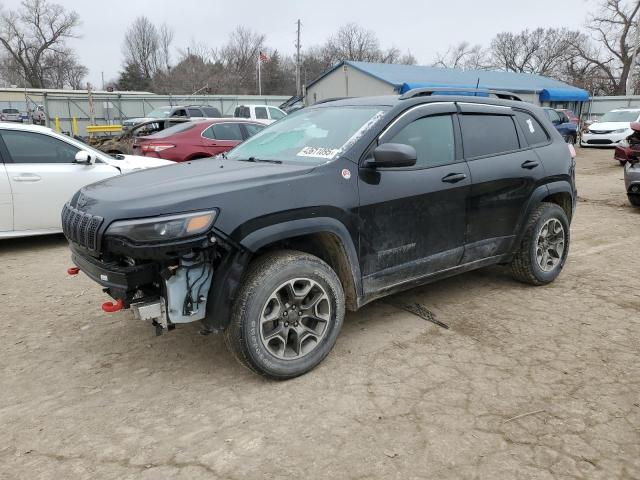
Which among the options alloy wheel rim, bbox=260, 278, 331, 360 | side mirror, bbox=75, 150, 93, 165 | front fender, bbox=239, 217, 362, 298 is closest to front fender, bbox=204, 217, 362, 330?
front fender, bbox=239, 217, 362, 298

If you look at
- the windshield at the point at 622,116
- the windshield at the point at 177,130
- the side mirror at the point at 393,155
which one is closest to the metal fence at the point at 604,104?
the windshield at the point at 622,116

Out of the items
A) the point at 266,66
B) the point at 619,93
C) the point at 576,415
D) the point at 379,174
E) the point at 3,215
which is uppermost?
the point at 266,66

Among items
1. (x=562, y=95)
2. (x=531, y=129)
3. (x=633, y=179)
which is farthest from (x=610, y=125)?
(x=531, y=129)

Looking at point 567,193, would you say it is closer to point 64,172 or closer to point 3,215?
point 64,172

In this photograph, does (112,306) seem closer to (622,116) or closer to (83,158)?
(83,158)

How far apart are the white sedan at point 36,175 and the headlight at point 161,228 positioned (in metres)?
Result: 4.13

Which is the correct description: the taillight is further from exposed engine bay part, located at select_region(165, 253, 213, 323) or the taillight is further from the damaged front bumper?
exposed engine bay part, located at select_region(165, 253, 213, 323)

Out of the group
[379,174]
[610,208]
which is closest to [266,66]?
[610,208]

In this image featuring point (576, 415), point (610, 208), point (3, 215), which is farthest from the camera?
point (610, 208)

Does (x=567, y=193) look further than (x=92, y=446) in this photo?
Yes

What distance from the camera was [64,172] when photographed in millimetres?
6223

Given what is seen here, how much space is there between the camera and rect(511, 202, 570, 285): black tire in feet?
14.6

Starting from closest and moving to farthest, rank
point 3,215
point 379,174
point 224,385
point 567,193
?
1. point 224,385
2. point 379,174
3. point 567,193
4. point 3,215

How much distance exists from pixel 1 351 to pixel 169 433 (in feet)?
5.86
